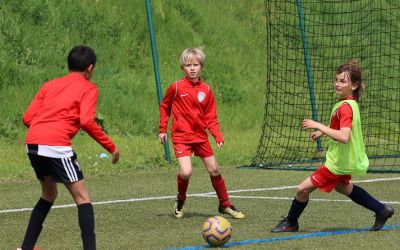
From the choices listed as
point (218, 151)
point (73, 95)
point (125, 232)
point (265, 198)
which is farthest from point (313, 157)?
point (73, 95)

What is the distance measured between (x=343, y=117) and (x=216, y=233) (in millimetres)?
1529

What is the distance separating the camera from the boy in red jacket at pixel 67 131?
7090 mm

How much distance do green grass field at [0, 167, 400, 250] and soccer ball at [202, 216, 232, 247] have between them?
149 mm

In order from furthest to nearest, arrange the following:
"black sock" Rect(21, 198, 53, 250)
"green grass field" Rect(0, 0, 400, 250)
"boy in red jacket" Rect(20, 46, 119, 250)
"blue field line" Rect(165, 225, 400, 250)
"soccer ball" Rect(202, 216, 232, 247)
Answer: "green grass field" Rect(0, 0, 400, 250) → "blue field line" Rect(165, 225, 400, 250) → "soccer ball" Rect(202, 216, 232, 247) → "black sock" Rect(21, 198, 53, 250) → "boy in red jacket" Rect(20, 46, 119, 250)

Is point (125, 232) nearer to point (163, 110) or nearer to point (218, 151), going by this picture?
point (163, 110)

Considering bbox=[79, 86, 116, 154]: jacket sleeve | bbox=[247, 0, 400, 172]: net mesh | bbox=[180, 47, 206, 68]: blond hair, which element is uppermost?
bbox=[180, 47, 206, 68]: blond hair

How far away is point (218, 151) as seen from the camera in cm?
1594

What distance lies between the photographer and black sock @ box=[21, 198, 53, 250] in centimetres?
739

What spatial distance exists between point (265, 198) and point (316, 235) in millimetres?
2901

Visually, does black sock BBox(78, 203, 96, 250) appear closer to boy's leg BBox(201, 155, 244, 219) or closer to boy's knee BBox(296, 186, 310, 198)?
boy's knee BBox(296, 186, 310, 198)

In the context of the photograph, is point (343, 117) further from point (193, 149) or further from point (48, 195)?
point (48, 195)

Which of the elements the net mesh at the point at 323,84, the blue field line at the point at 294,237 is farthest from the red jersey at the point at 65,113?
the net mesh at the point at 323,84

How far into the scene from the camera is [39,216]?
293 inches

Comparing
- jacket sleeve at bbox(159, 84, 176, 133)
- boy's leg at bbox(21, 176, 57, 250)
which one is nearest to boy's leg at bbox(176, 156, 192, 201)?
jacket sleeve at bbox(159, 84, 176, 133)
